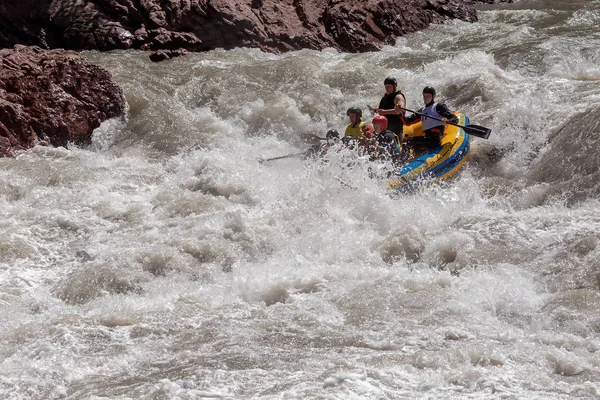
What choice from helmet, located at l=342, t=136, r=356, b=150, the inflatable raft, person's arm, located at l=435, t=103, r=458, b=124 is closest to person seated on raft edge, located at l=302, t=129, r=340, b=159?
helmet, located at l=342, t=136, r=356, b=150

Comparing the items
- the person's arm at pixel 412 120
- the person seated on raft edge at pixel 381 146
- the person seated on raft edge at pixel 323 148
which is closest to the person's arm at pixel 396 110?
the person's arm at pixel 412 120

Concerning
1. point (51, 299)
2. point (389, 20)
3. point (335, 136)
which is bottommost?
point (51, 299)

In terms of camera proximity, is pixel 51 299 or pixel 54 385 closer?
pixel 54 385

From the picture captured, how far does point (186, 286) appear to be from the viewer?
6.32 metres

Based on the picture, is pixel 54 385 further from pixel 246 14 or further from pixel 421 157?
pixel 246 14

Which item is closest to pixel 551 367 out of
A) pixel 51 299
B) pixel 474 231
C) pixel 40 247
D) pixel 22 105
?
pixel 474 231

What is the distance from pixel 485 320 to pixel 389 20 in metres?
9.58

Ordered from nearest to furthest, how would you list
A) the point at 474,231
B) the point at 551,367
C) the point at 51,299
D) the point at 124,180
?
the point at 551,367 → the point at 51,299 → the point at 474,231 → the point at 124,180

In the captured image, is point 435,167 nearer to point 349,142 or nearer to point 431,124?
point 431,124

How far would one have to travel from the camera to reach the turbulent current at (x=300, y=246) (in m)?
4.80

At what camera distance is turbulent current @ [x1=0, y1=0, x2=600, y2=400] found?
4805 mm

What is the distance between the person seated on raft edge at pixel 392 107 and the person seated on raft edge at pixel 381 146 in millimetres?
686

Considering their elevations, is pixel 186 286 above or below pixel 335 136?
below

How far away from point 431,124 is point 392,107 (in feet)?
2.06
